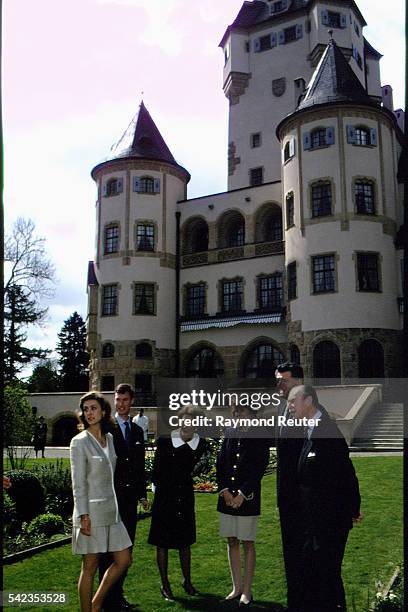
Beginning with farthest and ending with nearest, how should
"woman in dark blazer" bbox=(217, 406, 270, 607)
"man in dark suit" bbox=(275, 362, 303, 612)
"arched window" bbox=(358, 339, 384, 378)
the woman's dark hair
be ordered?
"arched window" bbox=(358, 339, 384, 378), "woman in dark blazer" bbox=(217, 406, 270, 607), "man in dark suit" bbox=(275, 362, 303, 612), the woman's dark hair

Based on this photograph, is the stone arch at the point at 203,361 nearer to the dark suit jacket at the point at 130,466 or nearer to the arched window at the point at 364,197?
the arched window at the point at 364,197

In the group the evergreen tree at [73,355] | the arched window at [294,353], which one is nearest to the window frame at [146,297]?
the arched window at [294,353]

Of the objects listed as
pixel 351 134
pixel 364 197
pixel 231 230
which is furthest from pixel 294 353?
pixel 351 134

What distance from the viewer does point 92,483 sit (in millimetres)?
5703

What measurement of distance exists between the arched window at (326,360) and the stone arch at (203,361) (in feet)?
21.8

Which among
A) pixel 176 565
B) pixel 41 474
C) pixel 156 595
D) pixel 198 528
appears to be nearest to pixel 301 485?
pixel 156 595

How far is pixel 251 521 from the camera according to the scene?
22.2 feet

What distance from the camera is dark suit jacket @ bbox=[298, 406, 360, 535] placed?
215 inches

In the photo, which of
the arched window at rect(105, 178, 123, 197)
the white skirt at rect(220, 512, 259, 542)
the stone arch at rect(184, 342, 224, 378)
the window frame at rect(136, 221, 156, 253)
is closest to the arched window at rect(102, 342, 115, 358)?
the stone arch at rect(184, 342, 224, 378)

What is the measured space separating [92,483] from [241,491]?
1.85m

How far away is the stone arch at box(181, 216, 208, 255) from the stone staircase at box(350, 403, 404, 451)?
662 inches

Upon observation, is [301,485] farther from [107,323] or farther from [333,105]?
[107,323]

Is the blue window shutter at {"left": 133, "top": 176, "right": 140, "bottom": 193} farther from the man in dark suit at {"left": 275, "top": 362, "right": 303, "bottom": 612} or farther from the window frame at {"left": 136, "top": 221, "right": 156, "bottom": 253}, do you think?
the man in dark suit at {"left": 275, "top": 362, "right": 303, "bottom": 612}

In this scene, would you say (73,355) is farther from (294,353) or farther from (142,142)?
(294,353)
